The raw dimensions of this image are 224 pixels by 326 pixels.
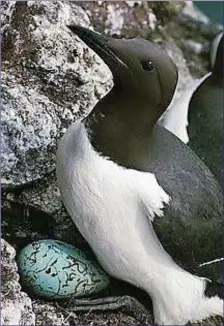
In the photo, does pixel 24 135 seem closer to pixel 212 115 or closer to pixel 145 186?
pixel 145 186

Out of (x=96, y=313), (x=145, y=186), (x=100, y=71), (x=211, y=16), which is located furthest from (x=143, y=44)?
(x=211, y=16)

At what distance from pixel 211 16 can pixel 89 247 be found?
204 cm

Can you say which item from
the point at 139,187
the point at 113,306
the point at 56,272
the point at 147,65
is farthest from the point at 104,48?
the point at 113,306

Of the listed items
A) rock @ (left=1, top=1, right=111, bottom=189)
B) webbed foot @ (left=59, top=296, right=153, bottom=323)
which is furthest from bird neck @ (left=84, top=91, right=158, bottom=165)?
webbed foot @ (left=59, top=296, right=153, bottom=323)

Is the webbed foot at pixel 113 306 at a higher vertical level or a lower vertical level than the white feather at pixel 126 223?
lower

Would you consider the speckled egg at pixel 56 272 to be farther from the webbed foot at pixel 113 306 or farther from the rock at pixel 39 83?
the rock at pixel 39 83

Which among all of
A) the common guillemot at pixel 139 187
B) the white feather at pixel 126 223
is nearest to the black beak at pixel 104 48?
the common guillemot at pixel 139 187

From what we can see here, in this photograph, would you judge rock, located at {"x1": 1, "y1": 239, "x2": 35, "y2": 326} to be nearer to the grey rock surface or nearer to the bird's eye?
the grey rock surface

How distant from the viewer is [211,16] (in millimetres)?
4215

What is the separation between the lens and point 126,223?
2.20 meters

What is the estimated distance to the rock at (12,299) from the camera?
2080mm

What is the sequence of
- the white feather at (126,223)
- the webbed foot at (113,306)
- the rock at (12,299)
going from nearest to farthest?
the rock at (12,299)
the white feather at (126,223)
the webbed foot at (113,306)

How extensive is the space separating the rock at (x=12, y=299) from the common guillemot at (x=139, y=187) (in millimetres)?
213

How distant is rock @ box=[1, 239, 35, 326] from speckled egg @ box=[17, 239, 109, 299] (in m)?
0.06
